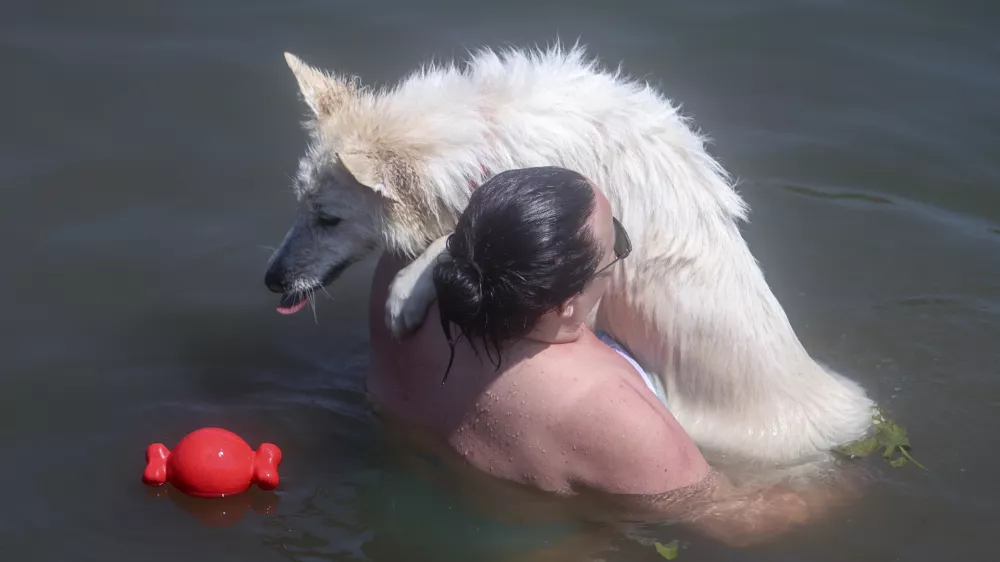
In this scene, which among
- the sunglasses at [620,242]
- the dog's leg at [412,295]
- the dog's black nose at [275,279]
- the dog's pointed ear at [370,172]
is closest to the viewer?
the sunglasses at [620,242]

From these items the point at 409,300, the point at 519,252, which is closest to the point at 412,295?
the point at 409,300

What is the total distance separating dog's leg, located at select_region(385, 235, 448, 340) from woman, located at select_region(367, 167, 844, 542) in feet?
0.18

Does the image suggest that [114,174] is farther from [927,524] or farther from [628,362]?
[927,524]

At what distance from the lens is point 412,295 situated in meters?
3.99

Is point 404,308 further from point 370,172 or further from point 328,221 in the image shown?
point 328,221

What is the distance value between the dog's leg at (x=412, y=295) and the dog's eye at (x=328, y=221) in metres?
0.60

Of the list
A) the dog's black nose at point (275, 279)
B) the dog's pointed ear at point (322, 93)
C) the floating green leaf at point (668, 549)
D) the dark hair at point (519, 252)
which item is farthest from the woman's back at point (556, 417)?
the dog's pointed ear at point (322, 93)

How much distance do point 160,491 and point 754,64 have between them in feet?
18.2

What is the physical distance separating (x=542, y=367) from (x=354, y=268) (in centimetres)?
317

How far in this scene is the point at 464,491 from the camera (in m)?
4.25

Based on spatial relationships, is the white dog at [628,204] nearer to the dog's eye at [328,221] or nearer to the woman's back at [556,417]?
the dog's eye at [328,221]

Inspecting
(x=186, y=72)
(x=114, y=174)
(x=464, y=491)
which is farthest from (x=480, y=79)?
(x=186, y=72)

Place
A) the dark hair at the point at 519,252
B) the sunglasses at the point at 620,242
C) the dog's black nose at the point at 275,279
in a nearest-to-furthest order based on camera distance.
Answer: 1. the dark hair at the point at 519,252
2. the sunglasses at the point at 620,242
3. the dog's black nose at the point at 275,279

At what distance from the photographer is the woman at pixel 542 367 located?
3.44m
